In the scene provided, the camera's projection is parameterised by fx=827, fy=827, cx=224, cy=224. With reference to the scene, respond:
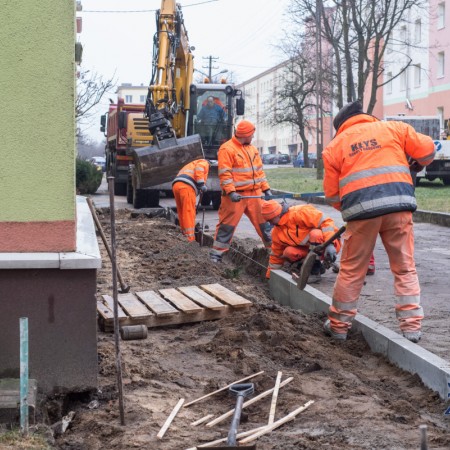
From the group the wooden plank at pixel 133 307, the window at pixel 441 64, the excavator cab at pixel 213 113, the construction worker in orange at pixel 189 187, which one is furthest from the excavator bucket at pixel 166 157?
the window at pixel 441 64

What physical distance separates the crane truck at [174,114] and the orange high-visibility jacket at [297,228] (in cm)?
748

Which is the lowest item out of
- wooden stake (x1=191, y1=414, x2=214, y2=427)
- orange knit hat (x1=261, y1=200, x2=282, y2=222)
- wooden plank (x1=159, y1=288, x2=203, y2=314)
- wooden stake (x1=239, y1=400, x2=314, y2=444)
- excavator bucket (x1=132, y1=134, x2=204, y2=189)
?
wooden stake (x1=191, y1=414, x2=214, y2=427)

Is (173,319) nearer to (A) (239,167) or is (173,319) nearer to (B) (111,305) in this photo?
(B) (111,305)

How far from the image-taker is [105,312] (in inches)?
279

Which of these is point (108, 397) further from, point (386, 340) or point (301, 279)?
point (301, 279)

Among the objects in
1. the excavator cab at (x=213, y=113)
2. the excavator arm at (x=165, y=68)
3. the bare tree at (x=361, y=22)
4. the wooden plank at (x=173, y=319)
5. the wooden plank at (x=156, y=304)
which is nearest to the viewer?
the wooden plank at (x=173, y=319)

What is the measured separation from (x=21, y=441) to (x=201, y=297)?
379 cm

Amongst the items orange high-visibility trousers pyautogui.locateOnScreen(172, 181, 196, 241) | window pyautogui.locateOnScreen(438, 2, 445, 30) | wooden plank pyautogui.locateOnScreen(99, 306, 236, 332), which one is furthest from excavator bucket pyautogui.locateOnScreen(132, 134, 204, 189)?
window pyautogui.locateOnScreen(438, 2, 445, 30)

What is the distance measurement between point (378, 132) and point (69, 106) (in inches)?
103

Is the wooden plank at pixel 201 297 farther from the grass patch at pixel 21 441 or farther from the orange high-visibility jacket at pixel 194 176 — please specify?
the orange high-visibility jacket at pixel 194 176

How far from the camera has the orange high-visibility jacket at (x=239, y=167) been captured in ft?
36.2

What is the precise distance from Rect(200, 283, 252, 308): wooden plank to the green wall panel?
113 inches

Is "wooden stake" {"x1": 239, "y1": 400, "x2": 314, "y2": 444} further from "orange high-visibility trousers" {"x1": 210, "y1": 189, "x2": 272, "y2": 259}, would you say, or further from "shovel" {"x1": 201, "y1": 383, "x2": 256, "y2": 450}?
"orange high-visibility trousers" {"x1": 210, "y1": 189, "x2": 272, "y2": 259}

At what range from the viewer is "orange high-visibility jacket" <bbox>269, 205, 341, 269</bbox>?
29.4 feet
